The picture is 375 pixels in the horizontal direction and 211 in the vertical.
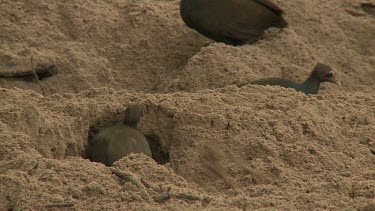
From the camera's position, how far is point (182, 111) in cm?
451

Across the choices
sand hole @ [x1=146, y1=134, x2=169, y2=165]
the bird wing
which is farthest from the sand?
the bird wing

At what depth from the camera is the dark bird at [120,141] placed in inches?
166

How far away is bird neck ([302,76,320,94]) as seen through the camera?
18.0ft

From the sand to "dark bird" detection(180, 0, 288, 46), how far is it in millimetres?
93

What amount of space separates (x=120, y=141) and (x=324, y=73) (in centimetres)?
165

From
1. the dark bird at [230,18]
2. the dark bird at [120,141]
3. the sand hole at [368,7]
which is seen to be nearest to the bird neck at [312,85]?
the dark bird at [230,18]

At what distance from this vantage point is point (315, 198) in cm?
378

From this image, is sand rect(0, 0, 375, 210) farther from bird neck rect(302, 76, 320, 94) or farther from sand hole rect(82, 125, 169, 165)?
bird neck rect(302, 76, 320, 94)

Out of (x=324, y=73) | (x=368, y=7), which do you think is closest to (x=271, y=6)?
(x=324, y=73)

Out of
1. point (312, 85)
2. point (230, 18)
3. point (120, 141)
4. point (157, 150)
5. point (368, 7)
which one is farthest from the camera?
point (368, 7)

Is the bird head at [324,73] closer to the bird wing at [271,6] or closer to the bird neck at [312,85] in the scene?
the bird neck at [312,85]

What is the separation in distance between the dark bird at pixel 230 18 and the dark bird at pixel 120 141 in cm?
158

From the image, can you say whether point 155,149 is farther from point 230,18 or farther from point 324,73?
point 230,18

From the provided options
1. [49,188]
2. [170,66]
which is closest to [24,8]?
[170,66]
